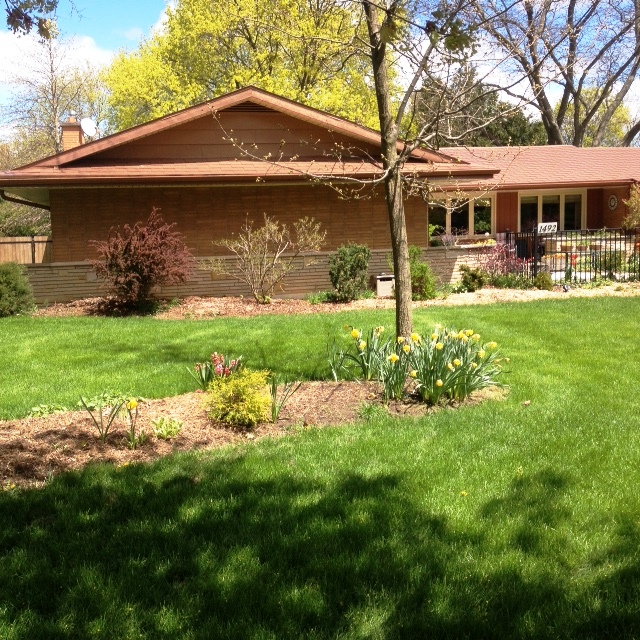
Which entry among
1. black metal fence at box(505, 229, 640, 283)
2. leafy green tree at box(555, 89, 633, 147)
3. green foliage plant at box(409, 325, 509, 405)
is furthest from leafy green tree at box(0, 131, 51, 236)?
leafy green tree at box(555, 89, 633, 147)

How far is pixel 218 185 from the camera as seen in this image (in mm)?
16062

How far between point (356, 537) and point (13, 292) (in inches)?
448

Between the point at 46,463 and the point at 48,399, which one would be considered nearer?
the point at 46,463

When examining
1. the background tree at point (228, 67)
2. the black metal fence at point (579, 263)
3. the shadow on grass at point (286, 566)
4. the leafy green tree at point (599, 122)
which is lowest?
the shadow on grass at point (286, 566)

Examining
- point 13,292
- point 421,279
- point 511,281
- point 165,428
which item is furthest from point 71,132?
point 165,428

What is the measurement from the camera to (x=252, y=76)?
2859 centimetres

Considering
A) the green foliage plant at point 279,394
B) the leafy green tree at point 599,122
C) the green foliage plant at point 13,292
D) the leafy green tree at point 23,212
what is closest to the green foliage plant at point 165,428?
the green foliage plant at point 279,394

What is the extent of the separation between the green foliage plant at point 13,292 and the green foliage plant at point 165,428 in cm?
872

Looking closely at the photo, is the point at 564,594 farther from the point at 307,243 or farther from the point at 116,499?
the point at 307,243

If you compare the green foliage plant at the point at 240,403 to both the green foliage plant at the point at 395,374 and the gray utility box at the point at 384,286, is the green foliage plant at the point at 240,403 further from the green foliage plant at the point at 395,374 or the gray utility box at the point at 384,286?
the gray utility box at the point at 384,286

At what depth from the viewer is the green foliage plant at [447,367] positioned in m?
6.32

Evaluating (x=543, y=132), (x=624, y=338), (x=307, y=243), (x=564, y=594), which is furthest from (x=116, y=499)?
(x=543, y=132)

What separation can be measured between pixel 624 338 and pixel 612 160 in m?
22.7

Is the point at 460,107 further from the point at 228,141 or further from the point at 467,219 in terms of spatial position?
the point at 467,219
